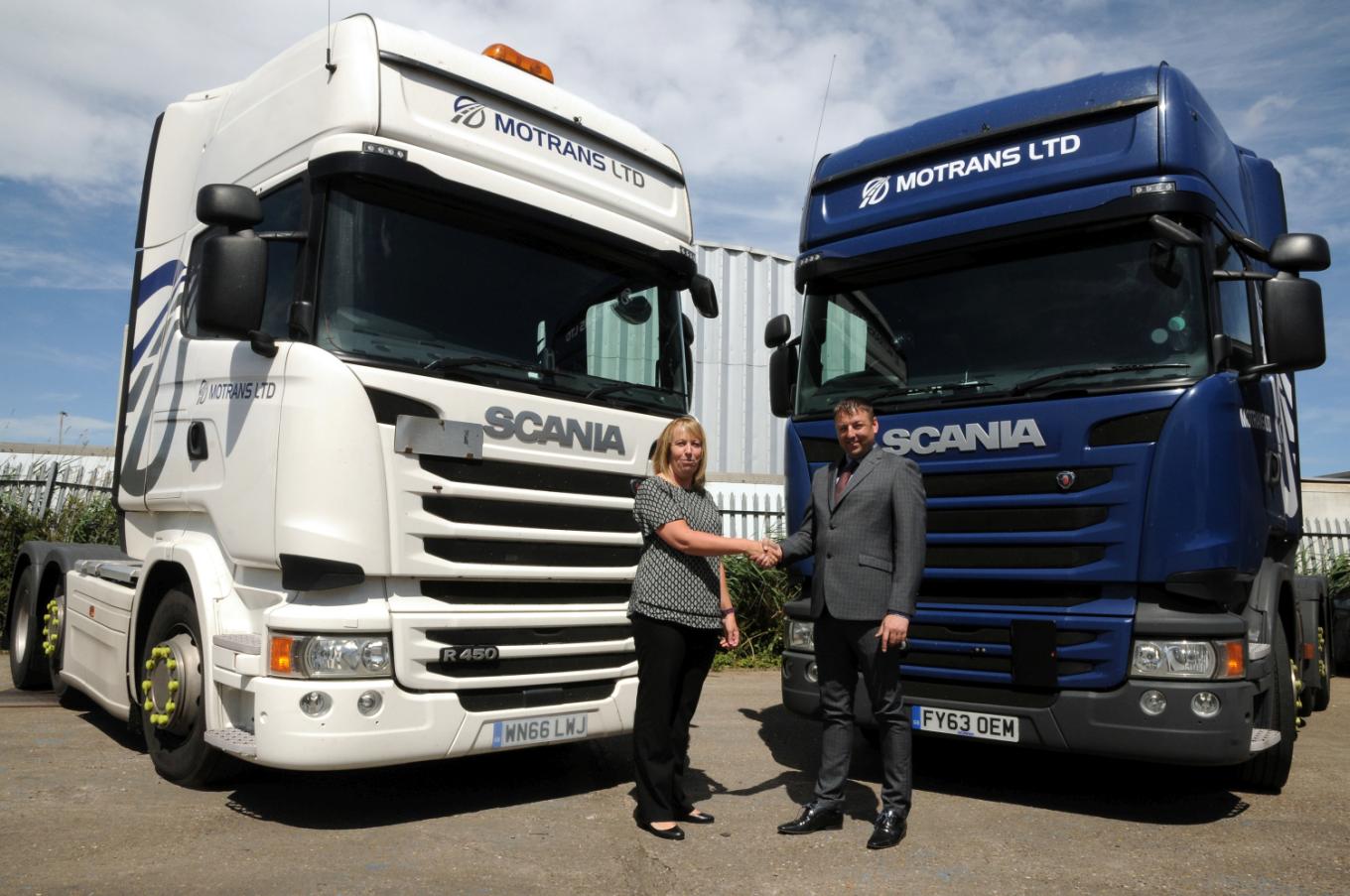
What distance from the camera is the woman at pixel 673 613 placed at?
15.5 ft

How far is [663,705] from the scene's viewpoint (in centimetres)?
473

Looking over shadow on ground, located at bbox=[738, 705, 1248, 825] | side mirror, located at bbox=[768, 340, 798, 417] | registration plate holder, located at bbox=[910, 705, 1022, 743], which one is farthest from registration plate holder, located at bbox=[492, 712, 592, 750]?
side mirror, located at bbox=[768, 340, 798, 417]

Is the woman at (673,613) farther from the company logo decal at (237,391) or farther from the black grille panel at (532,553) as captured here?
the company logo decal at (237,391)

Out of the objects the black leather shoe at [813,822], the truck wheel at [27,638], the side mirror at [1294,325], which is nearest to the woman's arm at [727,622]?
the black leather shoe at [813,822]

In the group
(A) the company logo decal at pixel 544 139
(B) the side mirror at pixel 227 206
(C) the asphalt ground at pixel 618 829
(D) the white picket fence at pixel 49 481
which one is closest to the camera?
(C) the asphalt ground at pixel 618 829

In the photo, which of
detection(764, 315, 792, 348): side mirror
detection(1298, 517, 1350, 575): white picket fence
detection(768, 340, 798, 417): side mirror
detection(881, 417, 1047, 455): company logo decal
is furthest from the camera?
detection(1298, 517, 1350, 575): white picket fence

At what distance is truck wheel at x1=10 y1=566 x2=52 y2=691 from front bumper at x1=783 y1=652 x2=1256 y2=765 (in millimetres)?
6416

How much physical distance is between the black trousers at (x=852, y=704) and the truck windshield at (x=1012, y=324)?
55.0 inches

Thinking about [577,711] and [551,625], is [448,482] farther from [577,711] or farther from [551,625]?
[577,711]

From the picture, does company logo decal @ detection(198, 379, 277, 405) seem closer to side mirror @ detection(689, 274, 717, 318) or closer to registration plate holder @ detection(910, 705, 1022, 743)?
side mirror @ detection(689, 274, 717, 318)

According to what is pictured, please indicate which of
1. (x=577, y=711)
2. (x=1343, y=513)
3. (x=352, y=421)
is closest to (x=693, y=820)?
(x=577, y=711)

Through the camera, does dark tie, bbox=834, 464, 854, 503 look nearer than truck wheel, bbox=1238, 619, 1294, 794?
Yes

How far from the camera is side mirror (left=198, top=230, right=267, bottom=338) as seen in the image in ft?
14.8

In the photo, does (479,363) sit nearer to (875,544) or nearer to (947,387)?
(875,544)
